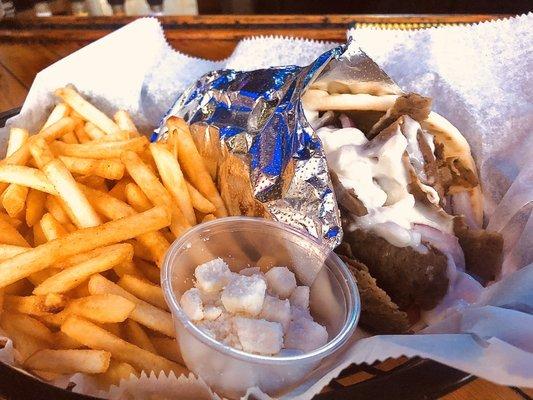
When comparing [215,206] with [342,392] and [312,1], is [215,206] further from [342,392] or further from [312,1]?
[312,1]

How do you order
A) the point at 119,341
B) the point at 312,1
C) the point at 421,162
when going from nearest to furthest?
the point at 119,341 < the point at 421,162 < the point at 312,1

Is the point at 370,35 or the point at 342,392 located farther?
the point at 370,35

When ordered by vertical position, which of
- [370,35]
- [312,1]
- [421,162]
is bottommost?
[312,1]

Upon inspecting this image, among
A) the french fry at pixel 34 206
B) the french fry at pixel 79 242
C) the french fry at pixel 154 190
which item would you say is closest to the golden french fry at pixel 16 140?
the french fry at pixel 34 206

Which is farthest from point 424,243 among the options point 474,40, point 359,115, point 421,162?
point 474,40

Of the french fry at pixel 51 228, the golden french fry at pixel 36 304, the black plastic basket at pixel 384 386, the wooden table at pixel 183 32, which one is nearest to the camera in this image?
the black plastic basket at pixel 384 386

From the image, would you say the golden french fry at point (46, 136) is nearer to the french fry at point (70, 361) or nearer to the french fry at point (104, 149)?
the french fry at point (104, 149)
